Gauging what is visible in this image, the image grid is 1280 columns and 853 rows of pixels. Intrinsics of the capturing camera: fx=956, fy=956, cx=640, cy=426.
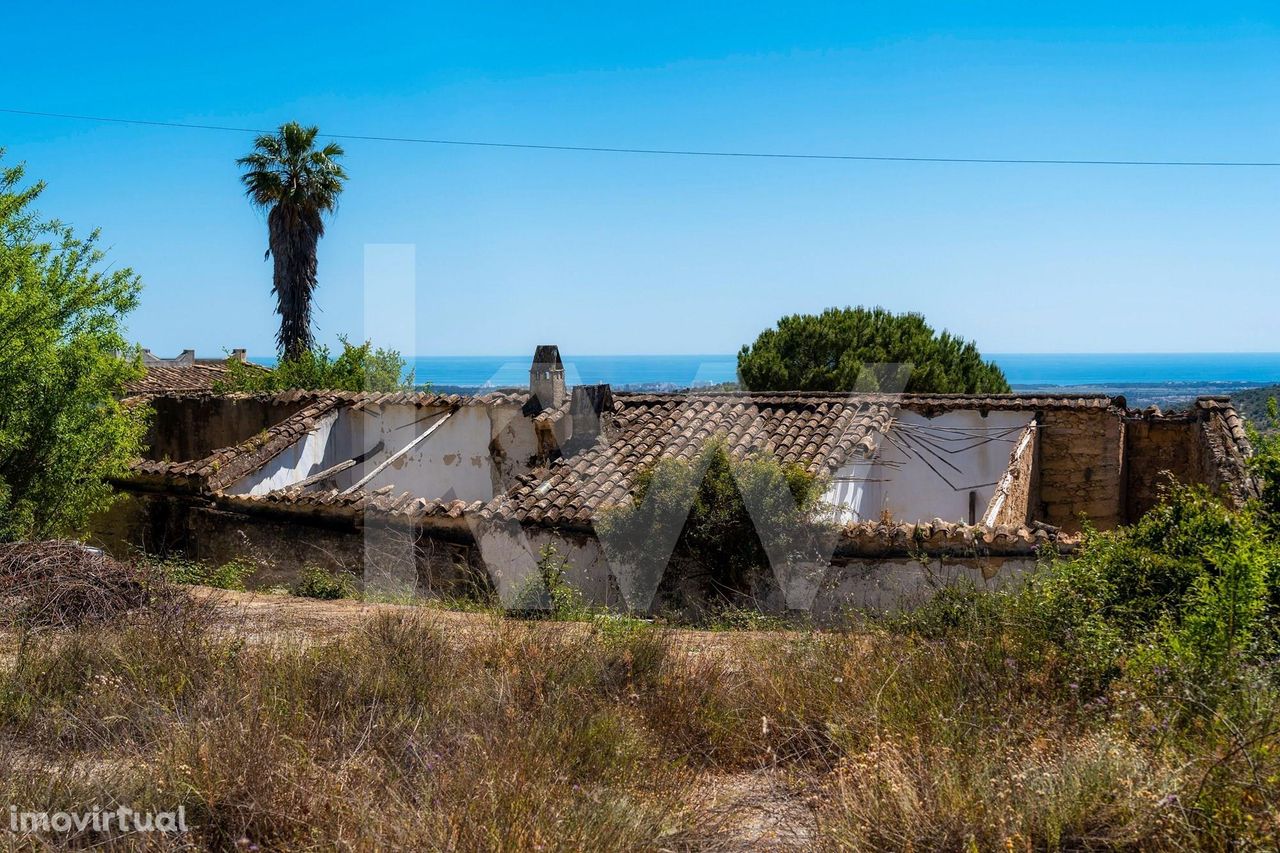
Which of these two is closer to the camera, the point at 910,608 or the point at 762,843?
the point at 762,843

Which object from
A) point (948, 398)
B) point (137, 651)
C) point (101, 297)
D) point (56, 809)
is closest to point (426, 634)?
point (137, 651)

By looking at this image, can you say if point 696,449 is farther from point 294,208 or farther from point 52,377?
point 294,208

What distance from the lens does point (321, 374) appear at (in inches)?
986

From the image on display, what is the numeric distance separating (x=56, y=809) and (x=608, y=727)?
2351mm

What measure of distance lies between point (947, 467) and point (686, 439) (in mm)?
4892

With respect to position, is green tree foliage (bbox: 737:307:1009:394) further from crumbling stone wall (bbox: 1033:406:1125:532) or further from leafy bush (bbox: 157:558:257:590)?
leafy bush (bbox: 157:558:257:590)

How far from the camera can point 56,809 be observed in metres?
3.85

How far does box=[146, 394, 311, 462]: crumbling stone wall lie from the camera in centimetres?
1875

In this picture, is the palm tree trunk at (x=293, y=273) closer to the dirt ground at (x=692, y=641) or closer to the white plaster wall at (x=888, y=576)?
the dirt ground at (x=692, y=641)

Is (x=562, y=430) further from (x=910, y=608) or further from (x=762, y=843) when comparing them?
(x=762, y=843)

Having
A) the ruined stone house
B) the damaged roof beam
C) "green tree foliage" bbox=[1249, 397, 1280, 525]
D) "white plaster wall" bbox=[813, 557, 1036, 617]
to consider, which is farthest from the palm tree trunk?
"green tree foliage" bbox=[1249, 397, 1280, 525]

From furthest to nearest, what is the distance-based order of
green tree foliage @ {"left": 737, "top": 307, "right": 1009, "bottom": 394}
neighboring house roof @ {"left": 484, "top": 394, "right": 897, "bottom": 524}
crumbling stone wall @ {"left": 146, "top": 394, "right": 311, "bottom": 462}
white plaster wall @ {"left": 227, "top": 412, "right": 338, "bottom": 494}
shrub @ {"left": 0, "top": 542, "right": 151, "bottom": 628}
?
green tree foliage @ {"left": 737, "top": 307, "right": 1009, "bottom": 394} < crumbling stone wall @ {"left": 146, "top": 394, "right": 311, "bottom": 462} < white plaster wall @ {"left": 227, "top": 412, "right": 338, "bottom": 494} < neighboring house roof @ {"left": 484, "top": 394, "right": 897, "bottom": 524} < shrub @ {"left": 0, "top": 542, "right": 151, "bottom": 628}

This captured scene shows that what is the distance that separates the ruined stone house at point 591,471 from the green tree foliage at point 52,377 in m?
2.75

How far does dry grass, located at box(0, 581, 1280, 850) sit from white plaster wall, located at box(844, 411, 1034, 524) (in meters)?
10.1
